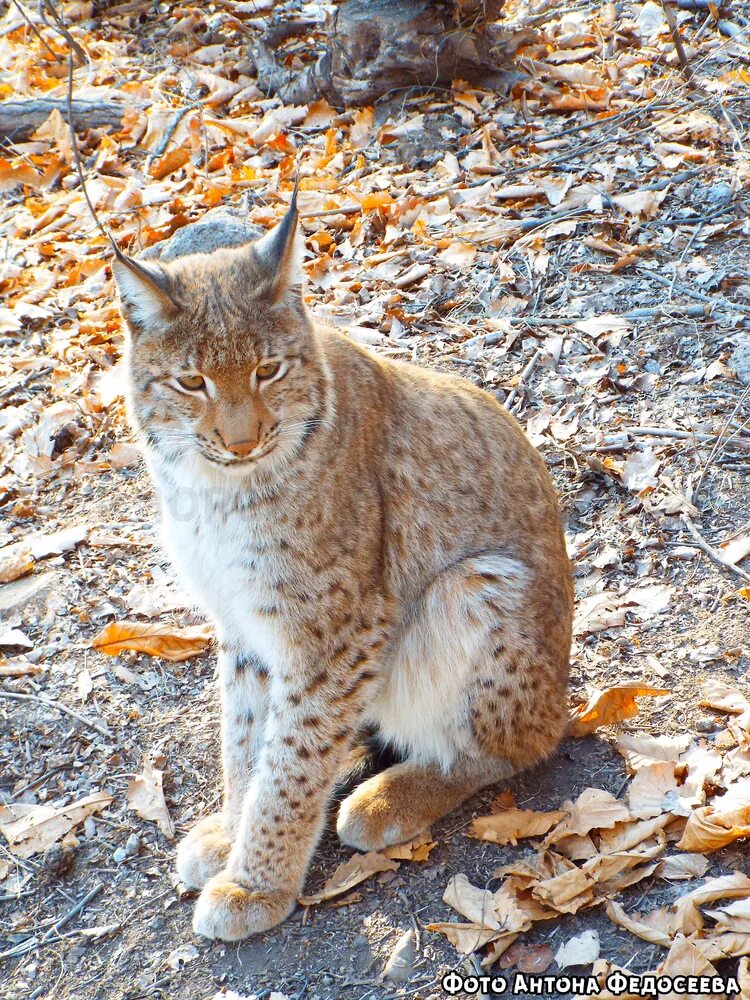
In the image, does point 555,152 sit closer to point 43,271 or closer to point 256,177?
point 256,177

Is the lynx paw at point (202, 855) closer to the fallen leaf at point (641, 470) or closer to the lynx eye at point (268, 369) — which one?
the lynx eye at point (268, 369)

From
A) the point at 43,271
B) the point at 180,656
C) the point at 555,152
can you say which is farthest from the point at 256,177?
the point at 180,656

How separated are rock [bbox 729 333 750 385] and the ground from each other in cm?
2

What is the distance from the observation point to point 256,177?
8.11 metres

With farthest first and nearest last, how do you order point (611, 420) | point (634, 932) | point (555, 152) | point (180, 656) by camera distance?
point (555, 152) → point (611, 420) → point (180, 656) → point (634, 932)

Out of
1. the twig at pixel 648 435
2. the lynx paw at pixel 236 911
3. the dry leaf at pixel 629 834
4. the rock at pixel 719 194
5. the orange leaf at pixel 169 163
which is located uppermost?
the rock at pixel 719 194

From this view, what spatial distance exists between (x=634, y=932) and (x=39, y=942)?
207 centimetres

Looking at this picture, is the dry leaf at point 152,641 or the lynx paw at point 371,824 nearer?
the lynx paw at point 371,824

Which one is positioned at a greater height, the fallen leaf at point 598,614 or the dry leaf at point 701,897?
the dry leaf at point 701,897

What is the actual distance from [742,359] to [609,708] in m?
2.30

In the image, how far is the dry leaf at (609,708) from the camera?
Result: 4.10m

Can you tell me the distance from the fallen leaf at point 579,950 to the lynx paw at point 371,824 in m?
0.74

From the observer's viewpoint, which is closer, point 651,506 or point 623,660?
point 623,660

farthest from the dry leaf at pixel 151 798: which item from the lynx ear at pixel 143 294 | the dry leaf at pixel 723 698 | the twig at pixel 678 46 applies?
the twig at pixel 678 46
